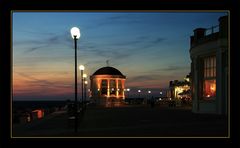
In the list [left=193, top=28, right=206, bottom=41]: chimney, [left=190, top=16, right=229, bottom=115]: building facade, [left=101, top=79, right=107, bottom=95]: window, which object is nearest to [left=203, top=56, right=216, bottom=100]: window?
[left=190, top=16, right=229, bottom=115]: building facade

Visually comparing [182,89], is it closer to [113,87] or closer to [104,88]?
[113,87]

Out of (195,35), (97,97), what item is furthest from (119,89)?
(195,35)

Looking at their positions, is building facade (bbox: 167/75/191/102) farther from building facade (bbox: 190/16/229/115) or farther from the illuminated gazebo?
building facade (bbox: 190/16/229/115)

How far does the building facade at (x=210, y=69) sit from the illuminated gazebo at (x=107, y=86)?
1787 inches

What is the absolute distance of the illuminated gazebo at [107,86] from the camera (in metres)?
79.8

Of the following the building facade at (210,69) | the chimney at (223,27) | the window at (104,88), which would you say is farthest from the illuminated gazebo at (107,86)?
the chimney at (223,27)

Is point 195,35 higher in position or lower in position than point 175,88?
higher

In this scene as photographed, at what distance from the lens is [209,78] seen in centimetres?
3161
